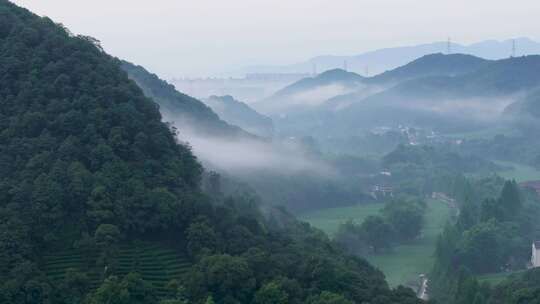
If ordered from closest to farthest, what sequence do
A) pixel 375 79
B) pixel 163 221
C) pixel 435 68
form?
pixel 163 221, pixel 435 68, pixel 375 79

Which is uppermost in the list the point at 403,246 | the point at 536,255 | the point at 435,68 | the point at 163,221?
the point at 435,68

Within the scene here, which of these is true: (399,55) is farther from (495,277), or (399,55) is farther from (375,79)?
(495,277)

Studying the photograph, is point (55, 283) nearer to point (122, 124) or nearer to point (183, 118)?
point (122, 124)

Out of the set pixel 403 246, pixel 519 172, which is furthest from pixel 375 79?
pixel 403 246

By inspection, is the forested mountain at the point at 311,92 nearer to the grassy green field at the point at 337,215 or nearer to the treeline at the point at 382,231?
the grassy green field at the point at 337,215

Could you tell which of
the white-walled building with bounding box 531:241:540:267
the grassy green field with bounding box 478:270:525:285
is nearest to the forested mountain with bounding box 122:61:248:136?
the grassy green field with bounding box 478:270:525:285

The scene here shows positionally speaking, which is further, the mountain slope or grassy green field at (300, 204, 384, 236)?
the mountain slope

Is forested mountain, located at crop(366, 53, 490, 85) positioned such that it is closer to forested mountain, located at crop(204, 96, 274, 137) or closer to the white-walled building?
forested mountain, located at crop(204, 96, 274, 137)

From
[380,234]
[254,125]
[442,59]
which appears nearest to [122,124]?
[380,234]
